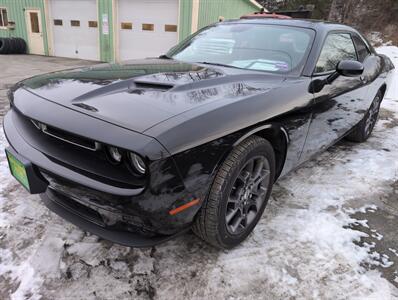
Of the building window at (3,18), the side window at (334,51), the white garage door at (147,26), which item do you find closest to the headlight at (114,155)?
the side window at (334,51)

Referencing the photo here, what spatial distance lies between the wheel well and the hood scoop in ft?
2.08

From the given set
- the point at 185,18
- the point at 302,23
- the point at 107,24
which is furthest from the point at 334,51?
the point at 107,24

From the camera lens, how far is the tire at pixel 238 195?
172cm

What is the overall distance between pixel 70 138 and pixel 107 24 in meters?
11.3

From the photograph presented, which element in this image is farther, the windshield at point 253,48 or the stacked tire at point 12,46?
the stacked tire at point 12,46

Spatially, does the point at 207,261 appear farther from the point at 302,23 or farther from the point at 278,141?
the point at 302,23

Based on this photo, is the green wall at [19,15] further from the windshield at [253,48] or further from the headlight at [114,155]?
the headlight at [114,155]

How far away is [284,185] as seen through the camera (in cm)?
298

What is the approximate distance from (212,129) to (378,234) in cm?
165

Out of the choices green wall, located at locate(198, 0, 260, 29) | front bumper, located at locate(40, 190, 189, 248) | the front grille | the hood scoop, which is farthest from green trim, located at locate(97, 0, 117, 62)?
front bumper, located at locate(40, 190, 189, 248)

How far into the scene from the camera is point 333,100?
8.82 feet

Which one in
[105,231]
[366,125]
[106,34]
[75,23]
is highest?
[75,23]

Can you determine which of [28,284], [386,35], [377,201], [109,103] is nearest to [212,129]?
[109,103]

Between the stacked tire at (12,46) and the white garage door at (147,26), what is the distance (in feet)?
16.6
